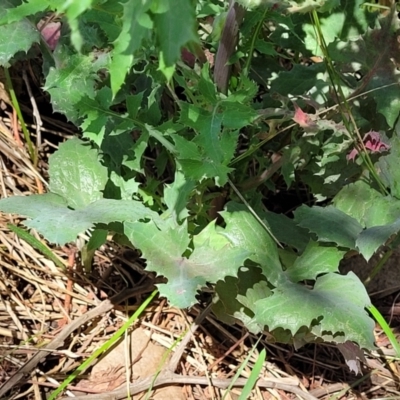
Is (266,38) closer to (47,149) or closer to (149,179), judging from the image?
(149,179)

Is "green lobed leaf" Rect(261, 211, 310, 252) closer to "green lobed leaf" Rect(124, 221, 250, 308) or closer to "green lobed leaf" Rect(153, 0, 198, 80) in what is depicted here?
"green lobed leaf" Rect(124, 221, 250, 308)

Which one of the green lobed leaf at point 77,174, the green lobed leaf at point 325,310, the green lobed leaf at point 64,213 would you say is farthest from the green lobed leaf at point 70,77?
the green lobed leaf at point 325,310

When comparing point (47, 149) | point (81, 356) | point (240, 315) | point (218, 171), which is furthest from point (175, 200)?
point (47, 149)

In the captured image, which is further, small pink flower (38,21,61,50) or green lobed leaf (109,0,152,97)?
small pink flower (38,21,61,50)

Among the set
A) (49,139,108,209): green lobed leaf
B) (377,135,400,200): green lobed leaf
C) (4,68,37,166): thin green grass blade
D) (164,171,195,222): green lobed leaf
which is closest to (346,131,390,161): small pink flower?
(377,135,400,200): green lobed leaf

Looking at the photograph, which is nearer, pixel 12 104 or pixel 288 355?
pixel 288 355

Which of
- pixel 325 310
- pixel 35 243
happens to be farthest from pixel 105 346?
pixel 325 310

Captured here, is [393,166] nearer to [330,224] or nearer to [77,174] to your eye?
[330,224]
